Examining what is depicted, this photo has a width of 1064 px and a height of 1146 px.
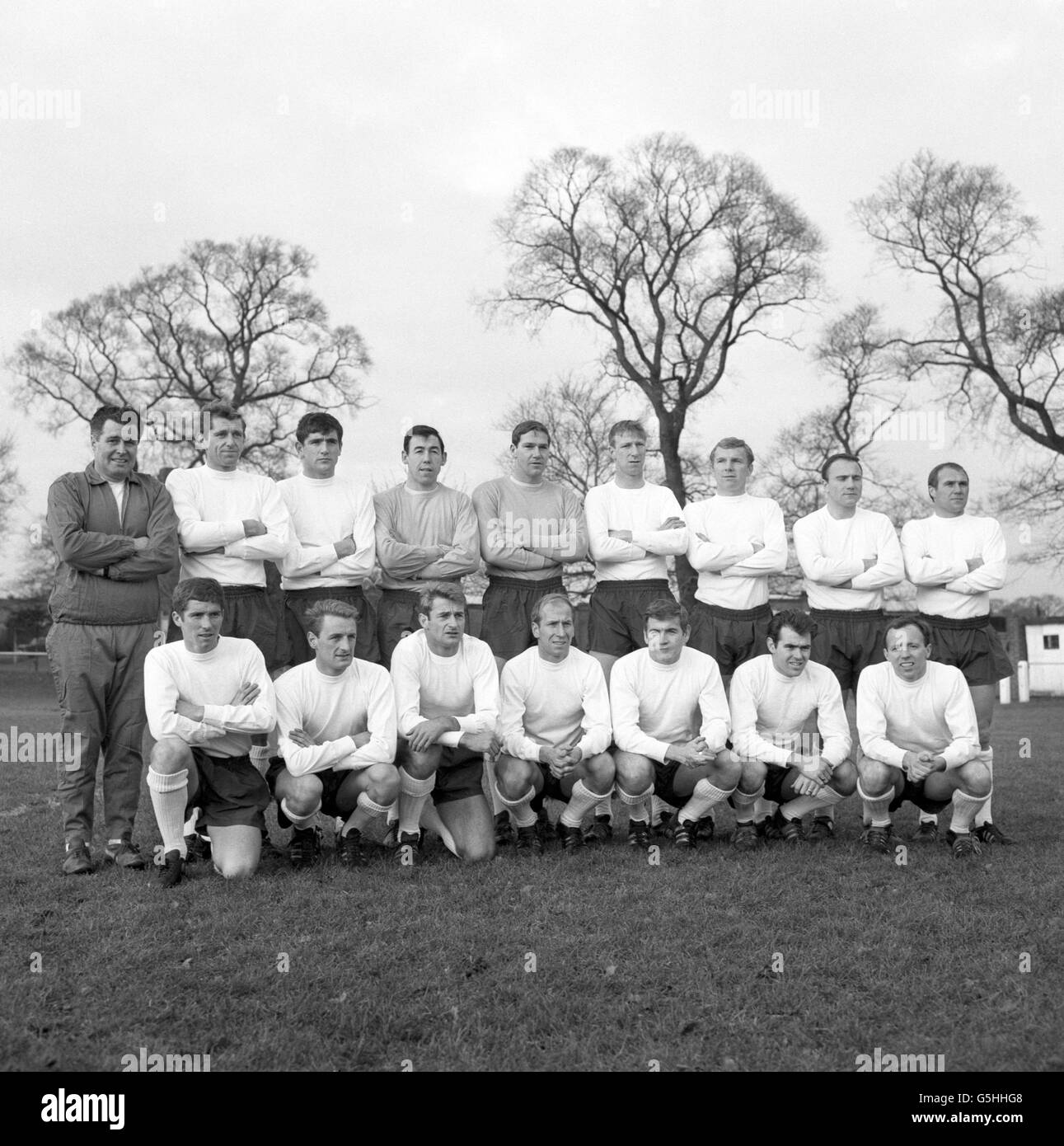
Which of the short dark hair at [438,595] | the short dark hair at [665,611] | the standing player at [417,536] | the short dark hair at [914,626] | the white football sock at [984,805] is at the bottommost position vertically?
the white football sock at [984,805]

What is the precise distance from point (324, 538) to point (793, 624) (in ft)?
9.97

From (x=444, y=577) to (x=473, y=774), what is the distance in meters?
1.38

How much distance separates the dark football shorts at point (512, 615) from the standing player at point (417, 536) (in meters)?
0.29

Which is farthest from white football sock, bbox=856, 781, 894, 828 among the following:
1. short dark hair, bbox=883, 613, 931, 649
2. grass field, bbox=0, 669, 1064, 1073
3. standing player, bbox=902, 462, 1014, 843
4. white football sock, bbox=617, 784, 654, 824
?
white football sock, bbox=617, 784, 654, 824

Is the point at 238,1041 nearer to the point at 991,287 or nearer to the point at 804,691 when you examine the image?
the point at 804,691

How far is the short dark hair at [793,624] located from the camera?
6.67 meters

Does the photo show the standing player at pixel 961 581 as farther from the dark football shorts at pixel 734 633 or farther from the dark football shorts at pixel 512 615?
the dark football shorts at pixel 512 615

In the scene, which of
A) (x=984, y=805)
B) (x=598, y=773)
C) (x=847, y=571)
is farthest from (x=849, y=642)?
(x=598, y=773)

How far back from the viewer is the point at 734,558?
7188mm

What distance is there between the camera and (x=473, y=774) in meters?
6.44

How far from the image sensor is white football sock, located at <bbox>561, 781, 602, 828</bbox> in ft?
21.4

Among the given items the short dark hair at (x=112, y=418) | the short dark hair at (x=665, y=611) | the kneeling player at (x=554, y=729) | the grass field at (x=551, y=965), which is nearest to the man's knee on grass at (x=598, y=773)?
the kneeling player at (x=554, y=729)

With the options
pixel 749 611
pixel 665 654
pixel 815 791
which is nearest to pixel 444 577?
pixel 665 654
